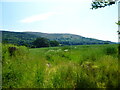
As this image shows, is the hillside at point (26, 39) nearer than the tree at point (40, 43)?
No

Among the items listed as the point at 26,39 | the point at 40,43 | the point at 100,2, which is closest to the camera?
the point at 100,2

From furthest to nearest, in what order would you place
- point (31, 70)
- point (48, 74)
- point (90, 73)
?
point (31, 70) < point (48, 74) < point (90, 73)

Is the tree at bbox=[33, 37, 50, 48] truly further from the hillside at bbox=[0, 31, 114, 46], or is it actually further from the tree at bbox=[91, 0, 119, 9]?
the tree at bbox=[91, 0, 119, 9]

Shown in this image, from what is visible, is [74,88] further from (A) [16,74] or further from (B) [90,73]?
(A) [16,74]

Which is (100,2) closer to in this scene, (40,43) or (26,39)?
(40,43)

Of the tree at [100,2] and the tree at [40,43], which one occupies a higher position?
the tree at [100,2]

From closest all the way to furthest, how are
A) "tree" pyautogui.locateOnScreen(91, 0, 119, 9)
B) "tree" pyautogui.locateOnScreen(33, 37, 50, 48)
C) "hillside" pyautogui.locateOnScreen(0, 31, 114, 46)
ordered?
"tree" pyautogui.locateOnScreen(91, 0, 119, 9) → "tree" pyautogui.locateOnScreen(33, 37, 50, 48) → "hillside" pyautogui.locateOnScreen(0, 31, 114, 46)

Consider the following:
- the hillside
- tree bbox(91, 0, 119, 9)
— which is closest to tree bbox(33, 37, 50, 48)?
the hillside

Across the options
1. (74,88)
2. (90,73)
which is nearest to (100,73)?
(90,73)

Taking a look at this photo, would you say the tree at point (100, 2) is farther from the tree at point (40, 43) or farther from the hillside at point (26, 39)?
the tree at point (40, 43)

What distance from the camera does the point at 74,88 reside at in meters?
5.39

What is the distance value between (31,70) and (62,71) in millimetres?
1480

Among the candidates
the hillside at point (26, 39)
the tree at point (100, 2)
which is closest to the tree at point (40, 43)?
the hillside at point (26, 39)

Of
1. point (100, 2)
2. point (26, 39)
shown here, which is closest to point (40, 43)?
point (100, 2)
